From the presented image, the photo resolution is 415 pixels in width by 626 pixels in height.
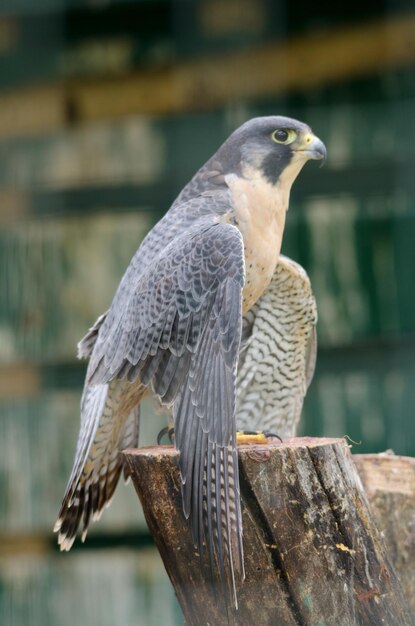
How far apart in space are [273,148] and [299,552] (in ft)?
3.68

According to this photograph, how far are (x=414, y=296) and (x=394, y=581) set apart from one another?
5.53 ft

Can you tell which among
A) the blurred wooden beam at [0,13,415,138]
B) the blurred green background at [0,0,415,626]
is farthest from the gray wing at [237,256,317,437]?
the blurred wooden beam at [0,13,415,138]

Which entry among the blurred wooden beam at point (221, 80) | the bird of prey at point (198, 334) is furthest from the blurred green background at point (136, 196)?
the bird of prey at point (198, 334)

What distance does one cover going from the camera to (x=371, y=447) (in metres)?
3.80

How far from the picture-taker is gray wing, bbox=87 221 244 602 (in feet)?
7.25

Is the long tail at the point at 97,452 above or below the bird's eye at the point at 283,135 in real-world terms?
below

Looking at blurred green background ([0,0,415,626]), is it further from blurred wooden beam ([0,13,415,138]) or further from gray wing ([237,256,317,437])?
gray wing ([237,256,317,437])

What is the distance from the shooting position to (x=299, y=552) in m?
2.19

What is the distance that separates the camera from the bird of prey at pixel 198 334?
2.24 m

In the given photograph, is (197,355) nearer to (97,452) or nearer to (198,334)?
(198,334)

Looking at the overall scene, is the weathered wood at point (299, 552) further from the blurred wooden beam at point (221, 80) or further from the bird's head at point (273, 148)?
the blurred wooden beam at point (221, 80)

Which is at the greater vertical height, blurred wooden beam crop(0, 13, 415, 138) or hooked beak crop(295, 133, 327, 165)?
blurred wooden beam crop(0, 13, 415, 138)

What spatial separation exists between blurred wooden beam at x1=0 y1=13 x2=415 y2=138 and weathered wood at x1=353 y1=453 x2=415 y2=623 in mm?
1568

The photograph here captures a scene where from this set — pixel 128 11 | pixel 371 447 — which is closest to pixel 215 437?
pixel 371 447
